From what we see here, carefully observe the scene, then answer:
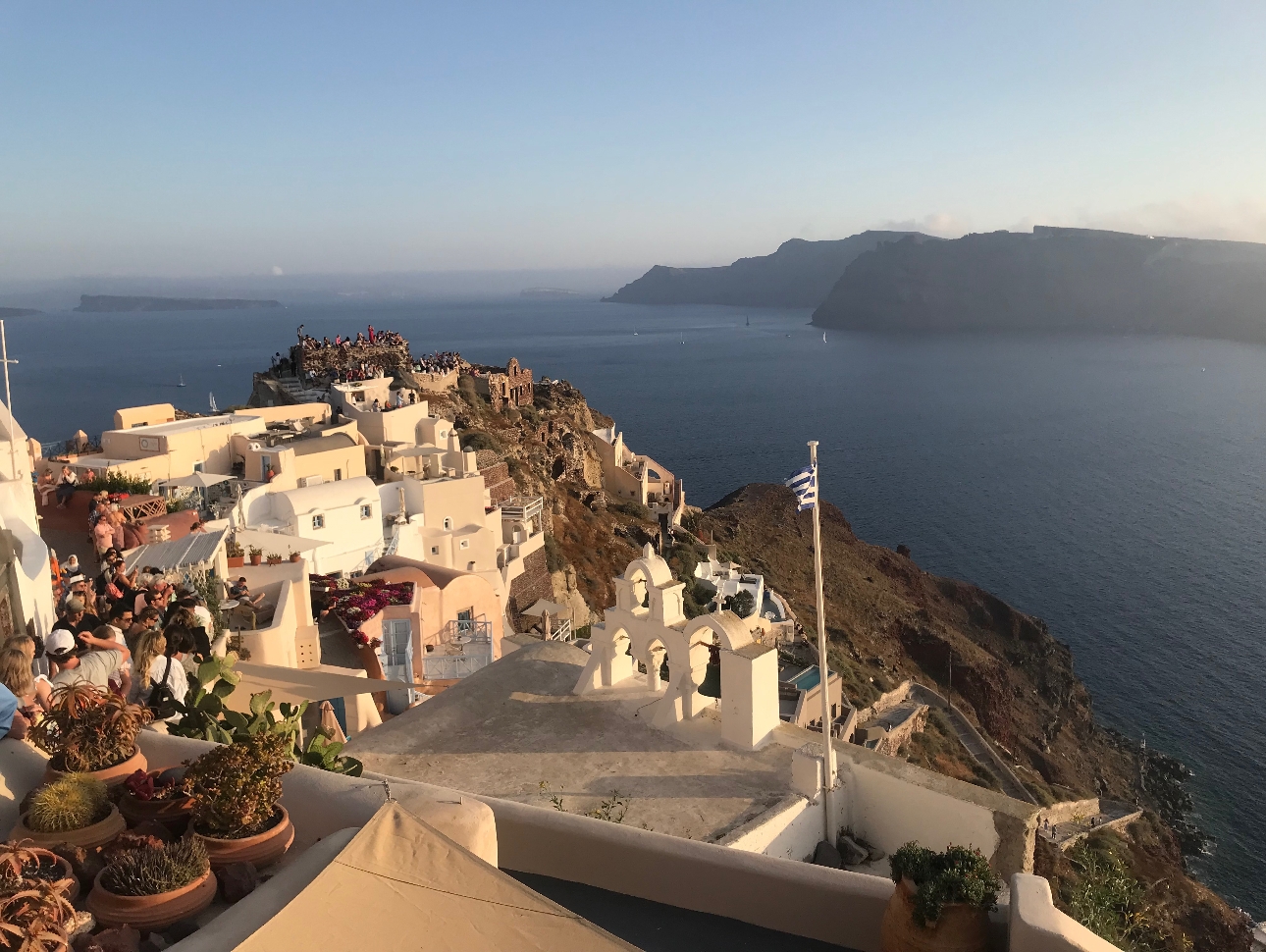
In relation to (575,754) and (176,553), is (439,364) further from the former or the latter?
(575,754)

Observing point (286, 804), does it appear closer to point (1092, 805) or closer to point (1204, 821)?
point (1092, 805)

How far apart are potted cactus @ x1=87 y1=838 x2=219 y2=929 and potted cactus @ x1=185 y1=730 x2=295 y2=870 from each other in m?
0.24

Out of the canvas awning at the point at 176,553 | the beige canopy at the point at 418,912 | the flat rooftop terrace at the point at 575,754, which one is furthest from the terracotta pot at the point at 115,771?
Answer: the canvas awning at the point at 176,553

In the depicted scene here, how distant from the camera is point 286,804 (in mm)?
5367

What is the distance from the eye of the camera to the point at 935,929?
15.4 feet

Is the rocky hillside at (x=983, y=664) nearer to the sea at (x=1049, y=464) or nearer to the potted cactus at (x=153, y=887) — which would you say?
the sea at (x=1049, y=464)

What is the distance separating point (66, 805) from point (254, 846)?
1039 mm

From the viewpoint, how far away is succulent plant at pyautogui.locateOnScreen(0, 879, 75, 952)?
377cm

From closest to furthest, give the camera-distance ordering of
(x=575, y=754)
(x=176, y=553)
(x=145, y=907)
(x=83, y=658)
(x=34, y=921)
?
(x=34, y=921), (x=145, y=907), (x=83, y=658), (x=575, y=754), (x=176, y=553)

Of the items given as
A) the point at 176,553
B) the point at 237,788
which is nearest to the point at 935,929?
the point at 237,788

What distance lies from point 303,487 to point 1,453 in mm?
10882

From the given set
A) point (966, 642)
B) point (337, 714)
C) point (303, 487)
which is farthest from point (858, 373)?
point (337, 714)

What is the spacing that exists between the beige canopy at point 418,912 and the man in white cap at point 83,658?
4790 millimetres

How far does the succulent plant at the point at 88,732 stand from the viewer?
552 centimetres
